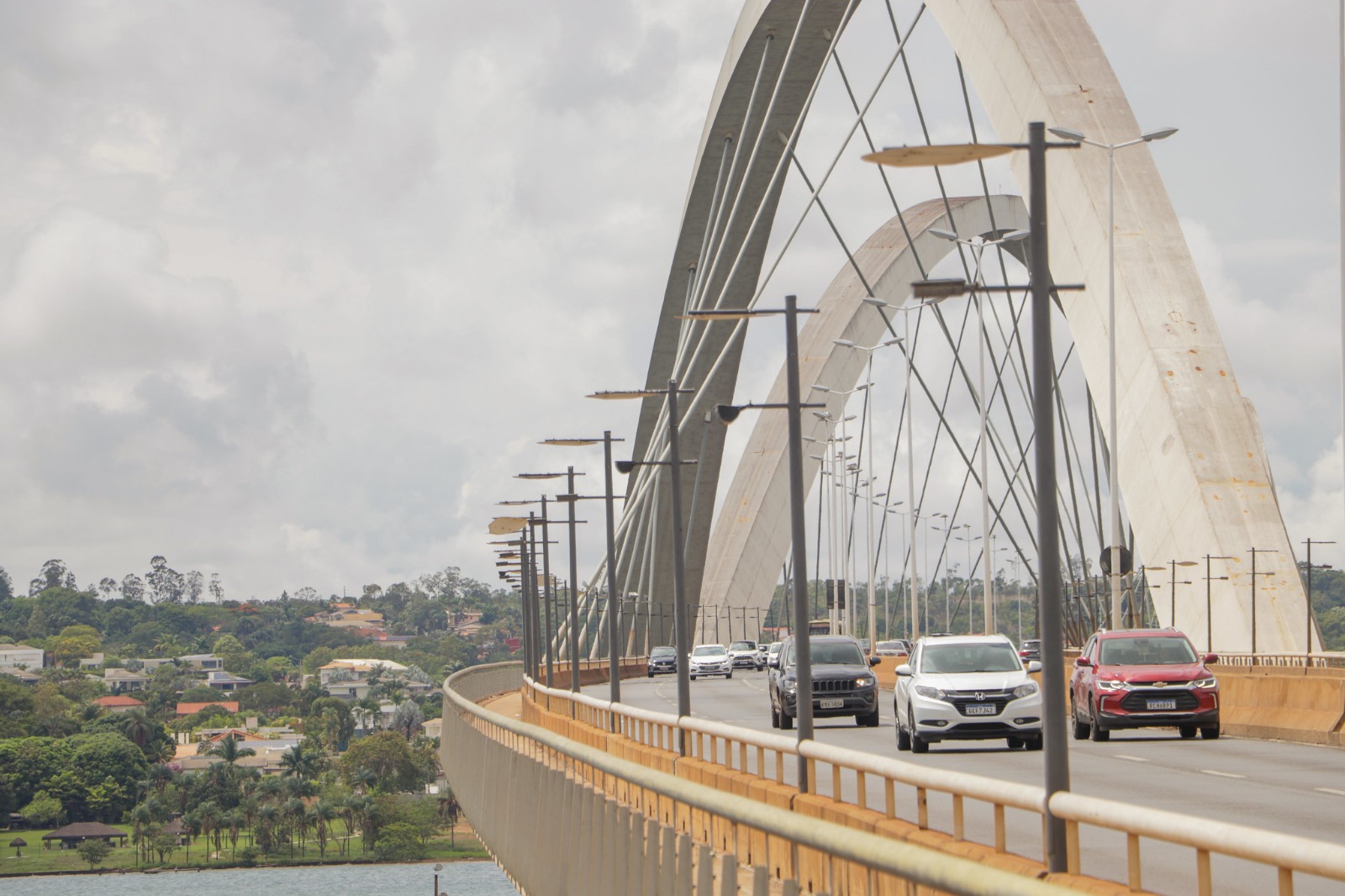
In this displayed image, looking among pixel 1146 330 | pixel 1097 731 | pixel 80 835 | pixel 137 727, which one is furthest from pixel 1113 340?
pixel 137 727

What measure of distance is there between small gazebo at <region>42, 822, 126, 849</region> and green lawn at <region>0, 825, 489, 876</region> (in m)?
0.61

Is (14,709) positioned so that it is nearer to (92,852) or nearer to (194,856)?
(194,856)

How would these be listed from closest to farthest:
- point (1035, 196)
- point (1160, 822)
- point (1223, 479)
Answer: point (1160, 822)
point (1035, 196)
point (1223, 479)

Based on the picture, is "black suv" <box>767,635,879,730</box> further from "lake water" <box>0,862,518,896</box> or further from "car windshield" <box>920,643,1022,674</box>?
"lake water" <box>0,862,518,896</box>

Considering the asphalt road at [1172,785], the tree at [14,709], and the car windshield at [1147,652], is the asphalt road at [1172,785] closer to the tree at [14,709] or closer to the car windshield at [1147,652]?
the car windshield at [1147,652]

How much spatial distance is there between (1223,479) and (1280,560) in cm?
201

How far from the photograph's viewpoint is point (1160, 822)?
22.7ft

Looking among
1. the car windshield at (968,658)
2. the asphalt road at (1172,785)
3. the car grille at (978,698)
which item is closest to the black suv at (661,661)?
the asphalt road at (1172,785)

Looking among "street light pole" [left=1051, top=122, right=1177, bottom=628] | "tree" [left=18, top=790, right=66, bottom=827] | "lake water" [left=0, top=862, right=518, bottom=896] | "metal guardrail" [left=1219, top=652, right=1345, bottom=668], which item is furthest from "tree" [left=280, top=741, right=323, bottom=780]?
"street light pole" [left=1051, top=122, right=1177, bottom=628]

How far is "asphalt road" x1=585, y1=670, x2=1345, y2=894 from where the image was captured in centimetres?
1336

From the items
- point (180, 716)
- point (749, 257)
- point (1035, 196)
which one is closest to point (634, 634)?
point (749, 257)

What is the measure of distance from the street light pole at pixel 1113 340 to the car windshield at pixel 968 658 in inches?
517

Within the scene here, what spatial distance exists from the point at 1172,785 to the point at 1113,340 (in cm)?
2145

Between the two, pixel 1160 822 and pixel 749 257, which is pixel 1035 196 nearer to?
pixel 1160 822
